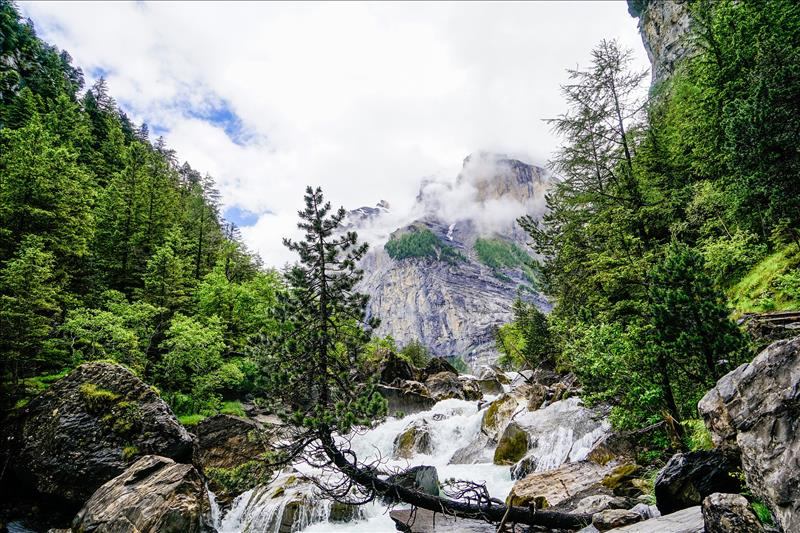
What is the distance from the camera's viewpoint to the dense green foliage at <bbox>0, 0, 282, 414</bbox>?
18469mm

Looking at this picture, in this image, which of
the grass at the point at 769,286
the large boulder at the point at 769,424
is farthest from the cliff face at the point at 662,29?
the large boulder at the point at 769,424

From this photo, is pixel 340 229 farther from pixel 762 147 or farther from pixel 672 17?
pixel 672 17

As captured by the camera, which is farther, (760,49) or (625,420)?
(760,49)

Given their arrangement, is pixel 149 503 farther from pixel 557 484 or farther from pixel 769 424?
pixel 769 424

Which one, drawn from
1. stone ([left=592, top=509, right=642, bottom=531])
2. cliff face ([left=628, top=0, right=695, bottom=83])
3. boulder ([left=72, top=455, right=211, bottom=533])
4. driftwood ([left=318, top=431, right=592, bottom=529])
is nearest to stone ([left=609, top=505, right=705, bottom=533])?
stone ([left=592, top=509, right=642, bottom=531])

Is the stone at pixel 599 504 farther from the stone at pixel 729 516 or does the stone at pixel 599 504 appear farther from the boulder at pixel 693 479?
the stone at pixel 729 516

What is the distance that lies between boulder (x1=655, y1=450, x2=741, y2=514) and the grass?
5.77m

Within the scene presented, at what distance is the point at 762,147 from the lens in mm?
11961

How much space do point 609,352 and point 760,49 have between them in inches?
478

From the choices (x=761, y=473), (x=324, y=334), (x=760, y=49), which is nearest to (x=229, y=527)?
(x=324, y=334)

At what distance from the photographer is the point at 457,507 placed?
8.18 meters

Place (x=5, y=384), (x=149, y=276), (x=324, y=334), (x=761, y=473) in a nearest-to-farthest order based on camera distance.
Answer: (x=761, y=473), (x=324, y=334), (x=5, y=384), (x=149, y=276)

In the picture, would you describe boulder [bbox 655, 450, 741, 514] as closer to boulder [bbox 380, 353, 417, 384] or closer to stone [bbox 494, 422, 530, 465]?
stone [bbox 494, 422, 530, 465]

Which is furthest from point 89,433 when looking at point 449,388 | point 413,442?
point 449,388
